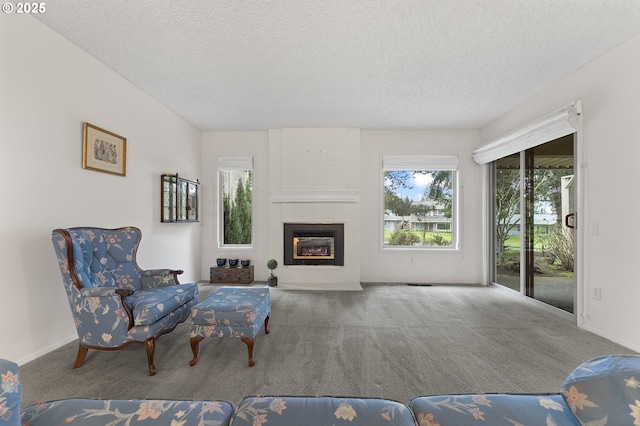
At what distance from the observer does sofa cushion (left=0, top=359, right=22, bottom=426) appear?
27.8 inches

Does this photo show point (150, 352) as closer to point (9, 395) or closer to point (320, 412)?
point (9, 395)

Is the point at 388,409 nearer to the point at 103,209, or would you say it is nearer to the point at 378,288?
the point at 103,209

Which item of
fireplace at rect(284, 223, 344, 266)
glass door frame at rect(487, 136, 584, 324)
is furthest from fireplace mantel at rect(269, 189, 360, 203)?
glass door frame at rect(487, 136, 584, 324)

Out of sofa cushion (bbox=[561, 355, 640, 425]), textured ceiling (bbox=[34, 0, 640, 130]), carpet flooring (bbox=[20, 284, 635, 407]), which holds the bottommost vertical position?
carpet flooring (bbox=[20, 284, 635, 407])

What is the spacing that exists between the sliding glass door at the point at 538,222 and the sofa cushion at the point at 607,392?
3.11m

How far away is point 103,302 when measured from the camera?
208 centimetres

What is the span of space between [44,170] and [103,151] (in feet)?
2.15

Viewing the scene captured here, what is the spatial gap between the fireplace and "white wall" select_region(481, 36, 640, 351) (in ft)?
10.3

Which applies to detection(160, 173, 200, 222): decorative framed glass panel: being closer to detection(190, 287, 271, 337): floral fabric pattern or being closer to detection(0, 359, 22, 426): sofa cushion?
detection(190, 287, 271, 337): floral fabric pattern

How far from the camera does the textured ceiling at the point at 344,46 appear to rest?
2209mm

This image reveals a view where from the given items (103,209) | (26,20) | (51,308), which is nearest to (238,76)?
(26,20)

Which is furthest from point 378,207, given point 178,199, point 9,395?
point 9,395

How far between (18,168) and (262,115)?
9.44 ft

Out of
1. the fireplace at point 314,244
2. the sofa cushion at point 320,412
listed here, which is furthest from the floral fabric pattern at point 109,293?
the fireplace at point 314,244
